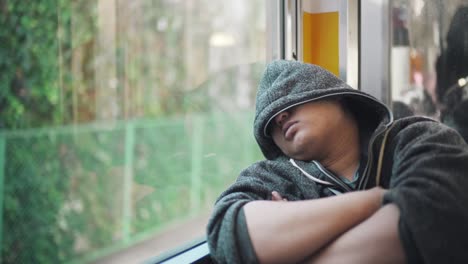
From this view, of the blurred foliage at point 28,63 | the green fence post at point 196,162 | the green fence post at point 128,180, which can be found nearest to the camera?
the blurred foliage at point 28,63

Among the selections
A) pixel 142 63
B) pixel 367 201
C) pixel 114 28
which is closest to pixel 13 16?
pixel 114 28

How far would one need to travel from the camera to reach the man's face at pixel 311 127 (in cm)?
124

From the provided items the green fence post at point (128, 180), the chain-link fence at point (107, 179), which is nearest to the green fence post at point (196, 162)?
the chain-link fence at point (107, 179)

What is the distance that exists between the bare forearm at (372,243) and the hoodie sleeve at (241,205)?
0.19m

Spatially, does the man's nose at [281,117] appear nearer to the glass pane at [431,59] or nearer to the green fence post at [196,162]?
the glass pane at [431,59]

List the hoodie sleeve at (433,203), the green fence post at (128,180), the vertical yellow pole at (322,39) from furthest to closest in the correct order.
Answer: the green fence post at (128,180), the vertical yellow pole at (322,39), the hoodie sleeve at (433,203)

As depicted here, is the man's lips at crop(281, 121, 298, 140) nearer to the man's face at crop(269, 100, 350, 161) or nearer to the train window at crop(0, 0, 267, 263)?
the man's face at crop(269, 100, 350, 161)

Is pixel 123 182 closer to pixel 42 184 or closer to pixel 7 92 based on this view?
pixel 42 184

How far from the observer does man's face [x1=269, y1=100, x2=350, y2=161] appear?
1239mm

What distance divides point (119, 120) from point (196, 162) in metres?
0.81

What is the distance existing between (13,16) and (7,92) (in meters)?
0.30

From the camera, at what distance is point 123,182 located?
2.94m

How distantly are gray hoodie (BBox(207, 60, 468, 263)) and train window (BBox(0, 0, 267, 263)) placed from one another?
80cm

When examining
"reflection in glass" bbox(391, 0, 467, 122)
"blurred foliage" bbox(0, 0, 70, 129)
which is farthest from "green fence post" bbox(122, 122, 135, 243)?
"reflection in glass" bbox(391, 0, 467, 122)
